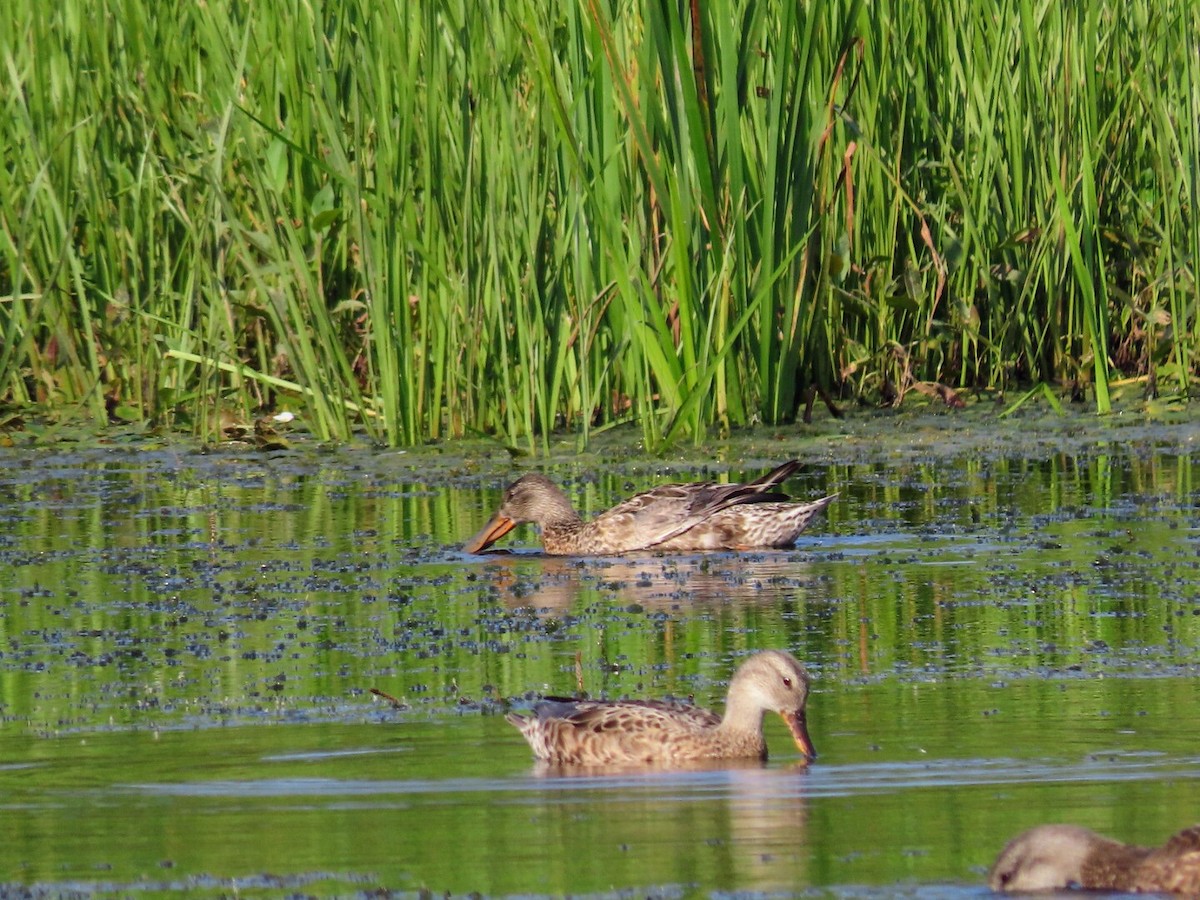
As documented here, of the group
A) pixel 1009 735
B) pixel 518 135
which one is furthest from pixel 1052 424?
pixel 1009 735

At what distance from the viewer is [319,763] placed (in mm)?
5551

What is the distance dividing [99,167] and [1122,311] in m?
5.23

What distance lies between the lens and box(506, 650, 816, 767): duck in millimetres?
5695

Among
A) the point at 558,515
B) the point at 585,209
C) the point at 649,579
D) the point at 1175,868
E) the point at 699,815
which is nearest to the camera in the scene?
the point at 1175,868

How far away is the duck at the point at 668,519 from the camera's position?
9336mm

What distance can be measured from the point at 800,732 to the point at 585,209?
5874 mm

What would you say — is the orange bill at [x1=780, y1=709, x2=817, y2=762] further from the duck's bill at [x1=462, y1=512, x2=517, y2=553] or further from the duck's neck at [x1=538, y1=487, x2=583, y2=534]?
the duck's neck at [x1=538, y1=487, x2=583, y2=534]

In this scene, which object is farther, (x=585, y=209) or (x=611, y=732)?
(x=585, y=209)

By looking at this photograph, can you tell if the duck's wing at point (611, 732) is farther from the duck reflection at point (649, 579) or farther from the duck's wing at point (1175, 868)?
the duck reflection at point (649, 579)

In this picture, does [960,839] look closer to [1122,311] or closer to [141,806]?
[141,806]

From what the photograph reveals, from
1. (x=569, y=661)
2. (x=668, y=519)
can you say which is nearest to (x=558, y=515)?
(x=668, y=519)

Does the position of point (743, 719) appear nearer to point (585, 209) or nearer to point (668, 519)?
point (668, 519)

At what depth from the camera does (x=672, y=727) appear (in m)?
5.73

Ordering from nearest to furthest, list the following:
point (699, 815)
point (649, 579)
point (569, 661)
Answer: point (699, 815), point (569, 661), point (649, 579)
